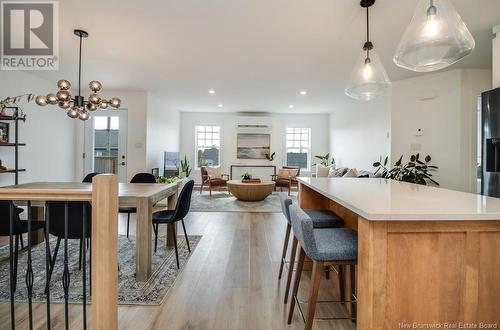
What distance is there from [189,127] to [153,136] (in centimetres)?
264

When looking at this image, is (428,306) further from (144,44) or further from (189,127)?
(189,127)

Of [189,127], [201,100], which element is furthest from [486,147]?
[189,127]

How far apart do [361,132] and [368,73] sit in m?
4.57

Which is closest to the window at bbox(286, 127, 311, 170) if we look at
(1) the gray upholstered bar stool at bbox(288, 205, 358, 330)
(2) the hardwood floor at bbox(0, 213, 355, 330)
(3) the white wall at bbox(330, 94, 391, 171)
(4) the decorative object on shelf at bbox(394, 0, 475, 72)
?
(3) the white wall at bbox(330, 94, 391, 171)

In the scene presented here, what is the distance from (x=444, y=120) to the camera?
4.47m

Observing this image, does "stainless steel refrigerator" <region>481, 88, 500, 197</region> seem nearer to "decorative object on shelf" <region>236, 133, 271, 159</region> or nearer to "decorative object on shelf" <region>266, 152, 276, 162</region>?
"decorative object on shelf" <region>266, 152, 276, 162</region>

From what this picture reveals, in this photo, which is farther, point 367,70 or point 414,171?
point 414,171

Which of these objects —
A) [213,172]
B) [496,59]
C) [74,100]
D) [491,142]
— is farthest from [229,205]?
[496,59]

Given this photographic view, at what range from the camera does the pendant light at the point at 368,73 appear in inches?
95.3

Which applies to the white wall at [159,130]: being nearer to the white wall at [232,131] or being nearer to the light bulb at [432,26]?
the white wall at [232,131]

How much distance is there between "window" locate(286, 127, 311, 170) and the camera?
30.2 feet

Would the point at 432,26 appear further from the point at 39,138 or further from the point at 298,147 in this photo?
the point at 298,147

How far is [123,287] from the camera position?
2.37 m

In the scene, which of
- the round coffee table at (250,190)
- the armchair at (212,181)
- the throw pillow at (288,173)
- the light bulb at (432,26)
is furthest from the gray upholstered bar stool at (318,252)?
the throw pillow at (288,173)
